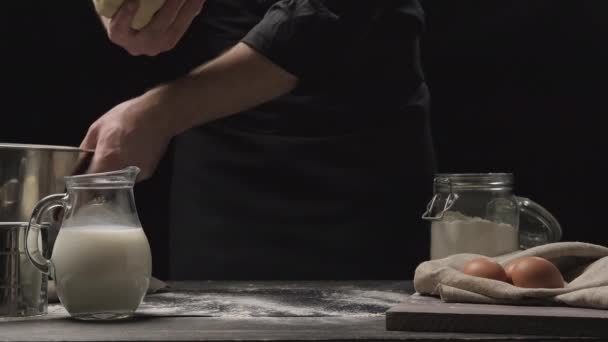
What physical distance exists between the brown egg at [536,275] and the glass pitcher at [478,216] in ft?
1.17

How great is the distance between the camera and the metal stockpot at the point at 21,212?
3.91 feet

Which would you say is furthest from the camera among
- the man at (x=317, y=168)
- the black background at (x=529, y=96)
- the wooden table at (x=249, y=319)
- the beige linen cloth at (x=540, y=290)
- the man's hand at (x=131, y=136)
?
the black background at (x=529, y=96)

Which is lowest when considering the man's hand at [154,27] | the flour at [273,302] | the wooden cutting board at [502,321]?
the flour at [273,302]

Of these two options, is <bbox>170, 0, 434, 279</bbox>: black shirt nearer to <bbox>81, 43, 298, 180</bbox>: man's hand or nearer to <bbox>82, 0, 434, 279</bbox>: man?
<bbox>82, 0, 434, 279</bbox>: man

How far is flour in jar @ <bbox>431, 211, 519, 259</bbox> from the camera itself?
160cm

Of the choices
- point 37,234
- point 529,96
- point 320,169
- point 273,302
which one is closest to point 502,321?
point 273,302

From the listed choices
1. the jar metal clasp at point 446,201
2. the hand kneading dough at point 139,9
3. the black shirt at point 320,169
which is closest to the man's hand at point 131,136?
the hand kneading dough at point 139,9

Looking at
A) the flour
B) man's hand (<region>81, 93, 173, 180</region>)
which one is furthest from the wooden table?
man's hand (<region>81, 93, 173, 180</region>)

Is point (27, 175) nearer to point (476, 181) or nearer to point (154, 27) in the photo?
point (154, 27)

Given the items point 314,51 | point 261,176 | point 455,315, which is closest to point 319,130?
point 261,176

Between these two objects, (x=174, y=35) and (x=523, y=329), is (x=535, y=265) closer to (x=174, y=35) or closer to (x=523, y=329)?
(x=523, y=329)

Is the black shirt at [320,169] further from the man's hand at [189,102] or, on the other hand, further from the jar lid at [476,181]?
the jar lid at [476,181]

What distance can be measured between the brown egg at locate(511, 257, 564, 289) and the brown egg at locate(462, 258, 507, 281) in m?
0.02

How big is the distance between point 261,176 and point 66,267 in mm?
1015
